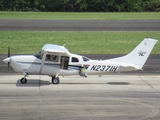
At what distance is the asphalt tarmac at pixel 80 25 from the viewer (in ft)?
154

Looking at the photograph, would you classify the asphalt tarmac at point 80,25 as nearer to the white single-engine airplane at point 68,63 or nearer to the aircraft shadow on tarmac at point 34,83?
the aircraft shadow on tarmac at point 34,83

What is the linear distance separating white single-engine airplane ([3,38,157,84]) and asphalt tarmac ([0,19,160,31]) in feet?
78.3

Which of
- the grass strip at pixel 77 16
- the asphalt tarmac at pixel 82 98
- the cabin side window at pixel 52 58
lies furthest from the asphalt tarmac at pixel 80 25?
the cabin side window at pixel 52 58

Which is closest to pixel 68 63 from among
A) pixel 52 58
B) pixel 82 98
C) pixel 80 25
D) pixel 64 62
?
pixel 64 62

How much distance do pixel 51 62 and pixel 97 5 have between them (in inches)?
2041

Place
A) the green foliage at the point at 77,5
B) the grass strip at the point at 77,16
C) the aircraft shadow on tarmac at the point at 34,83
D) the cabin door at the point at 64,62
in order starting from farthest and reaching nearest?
the green foliage at the point at 77,5 < the grass strip at the point at 77,16 < the cabin door at the point at 64,62 < the aircraft shadow on tarmac at the point at 34,83

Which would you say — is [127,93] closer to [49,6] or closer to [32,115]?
[32,115]

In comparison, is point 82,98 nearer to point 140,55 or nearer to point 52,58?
point 52,58

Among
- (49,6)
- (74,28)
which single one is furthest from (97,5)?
(74,28)

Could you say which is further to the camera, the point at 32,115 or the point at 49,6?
the point at 49,6

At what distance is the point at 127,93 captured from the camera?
2053 cm

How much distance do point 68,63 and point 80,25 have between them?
2741 centimetres

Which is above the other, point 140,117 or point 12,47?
point 140,117

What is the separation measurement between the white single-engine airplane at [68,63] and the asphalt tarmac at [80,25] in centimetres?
2388
